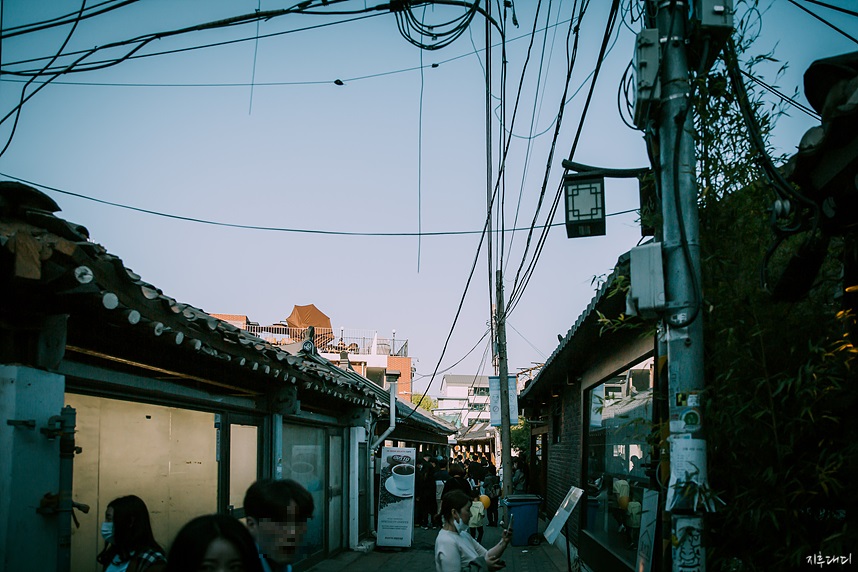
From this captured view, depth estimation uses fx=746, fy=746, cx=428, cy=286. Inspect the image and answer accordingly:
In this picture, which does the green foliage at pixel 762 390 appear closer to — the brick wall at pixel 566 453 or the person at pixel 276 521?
the person at pixel 276 521

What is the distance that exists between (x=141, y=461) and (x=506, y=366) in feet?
33.8

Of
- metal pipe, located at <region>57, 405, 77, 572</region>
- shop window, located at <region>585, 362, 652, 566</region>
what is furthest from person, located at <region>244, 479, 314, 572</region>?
shop window, located at <region>585, 362, 652, 566</region>

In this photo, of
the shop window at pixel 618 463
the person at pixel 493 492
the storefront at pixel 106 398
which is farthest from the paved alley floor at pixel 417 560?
the person at pixel 493 492

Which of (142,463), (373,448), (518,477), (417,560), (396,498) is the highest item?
(142,463)

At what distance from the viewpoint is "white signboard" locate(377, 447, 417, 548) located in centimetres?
1559

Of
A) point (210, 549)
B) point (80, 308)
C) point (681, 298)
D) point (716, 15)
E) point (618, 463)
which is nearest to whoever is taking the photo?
point (210, 549)

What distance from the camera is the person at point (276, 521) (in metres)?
3.34

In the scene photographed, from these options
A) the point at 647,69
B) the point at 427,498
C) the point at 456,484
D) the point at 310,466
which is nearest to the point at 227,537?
the point at 647,69

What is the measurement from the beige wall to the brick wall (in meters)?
7.72

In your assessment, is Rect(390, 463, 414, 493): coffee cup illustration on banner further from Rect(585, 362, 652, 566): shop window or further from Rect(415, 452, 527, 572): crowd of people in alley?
Rect(585, 362, 652, 566): shop window

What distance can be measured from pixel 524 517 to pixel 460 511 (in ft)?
35.8

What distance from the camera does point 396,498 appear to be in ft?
51.8

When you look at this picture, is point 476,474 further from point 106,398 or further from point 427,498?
point 106,398

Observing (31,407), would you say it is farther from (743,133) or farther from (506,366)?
(506,366)
